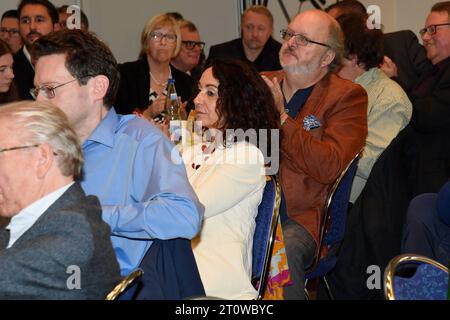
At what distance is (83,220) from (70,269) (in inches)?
4.7

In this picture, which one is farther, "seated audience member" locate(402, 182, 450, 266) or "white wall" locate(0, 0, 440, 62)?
"white wall" locate(0, 0, 440, 62)

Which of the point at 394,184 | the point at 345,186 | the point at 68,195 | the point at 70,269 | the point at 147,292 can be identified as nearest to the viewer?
the point at 70,269

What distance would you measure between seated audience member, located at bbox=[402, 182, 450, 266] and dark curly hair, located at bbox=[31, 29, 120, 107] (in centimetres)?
143

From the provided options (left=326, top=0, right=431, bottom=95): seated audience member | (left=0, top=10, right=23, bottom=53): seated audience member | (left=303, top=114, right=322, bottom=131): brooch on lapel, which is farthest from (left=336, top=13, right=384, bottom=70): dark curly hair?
(left=0, top=10, right=23, bottom=53): seated audience member

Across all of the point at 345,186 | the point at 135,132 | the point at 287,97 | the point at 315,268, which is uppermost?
the point at 135,132

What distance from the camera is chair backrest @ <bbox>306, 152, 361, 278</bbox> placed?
3412mm

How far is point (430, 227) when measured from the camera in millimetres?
3240

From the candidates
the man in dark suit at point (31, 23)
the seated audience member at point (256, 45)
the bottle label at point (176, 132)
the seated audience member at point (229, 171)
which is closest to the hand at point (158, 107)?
the bottle label at point (176, 132)

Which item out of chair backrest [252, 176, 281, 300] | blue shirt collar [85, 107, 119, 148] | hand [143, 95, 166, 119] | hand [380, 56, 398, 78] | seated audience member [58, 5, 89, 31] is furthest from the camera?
seated audience member [58, 5, 89, 31]

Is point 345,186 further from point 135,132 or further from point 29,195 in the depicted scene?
point 29,195

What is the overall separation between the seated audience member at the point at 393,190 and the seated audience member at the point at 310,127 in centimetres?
30

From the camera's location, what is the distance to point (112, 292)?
6.31 ft

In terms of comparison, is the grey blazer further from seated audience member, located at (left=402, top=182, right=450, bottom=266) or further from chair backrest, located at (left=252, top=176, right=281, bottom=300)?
seated audience member, located at (left=402, top=182, right=450, bottom=266)
